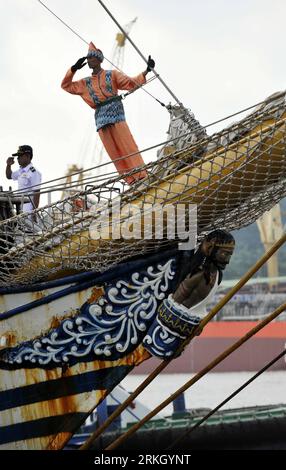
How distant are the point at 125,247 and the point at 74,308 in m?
0.42

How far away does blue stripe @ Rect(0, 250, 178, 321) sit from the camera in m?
3.95

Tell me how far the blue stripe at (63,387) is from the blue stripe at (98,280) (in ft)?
1.21

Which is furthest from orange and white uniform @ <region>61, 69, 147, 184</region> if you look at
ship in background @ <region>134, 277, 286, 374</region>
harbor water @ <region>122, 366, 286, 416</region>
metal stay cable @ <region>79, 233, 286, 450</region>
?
ship in background @ <region>134, 277, 286, 374</region>

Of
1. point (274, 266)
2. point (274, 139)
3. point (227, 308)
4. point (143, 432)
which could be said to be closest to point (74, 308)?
point (274, 139)

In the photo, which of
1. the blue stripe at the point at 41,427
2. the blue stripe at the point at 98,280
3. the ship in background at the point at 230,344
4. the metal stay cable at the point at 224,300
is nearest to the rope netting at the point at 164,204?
the blue stripe at the point at 98,280

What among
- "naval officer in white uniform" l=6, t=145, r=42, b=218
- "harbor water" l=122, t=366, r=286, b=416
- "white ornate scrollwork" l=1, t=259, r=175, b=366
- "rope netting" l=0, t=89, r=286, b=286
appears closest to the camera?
"rope netting" l=0, t=89, r=286, b=286

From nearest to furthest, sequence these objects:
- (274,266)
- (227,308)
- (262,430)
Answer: (262,430) → (227,308) → (274,266)

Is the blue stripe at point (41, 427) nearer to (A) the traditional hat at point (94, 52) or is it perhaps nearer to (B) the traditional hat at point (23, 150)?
(B) the traditional hat at point (23, 150)

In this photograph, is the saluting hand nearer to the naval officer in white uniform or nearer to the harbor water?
the naval officer in white uniform

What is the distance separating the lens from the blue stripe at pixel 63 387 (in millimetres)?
4035

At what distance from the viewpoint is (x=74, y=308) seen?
4.08 meters

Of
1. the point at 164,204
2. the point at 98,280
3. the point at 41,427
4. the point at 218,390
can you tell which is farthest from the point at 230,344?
the point at 164,204

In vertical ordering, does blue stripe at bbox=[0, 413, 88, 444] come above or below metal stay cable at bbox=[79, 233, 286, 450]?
below

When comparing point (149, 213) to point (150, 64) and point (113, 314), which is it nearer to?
point (113, 314)
